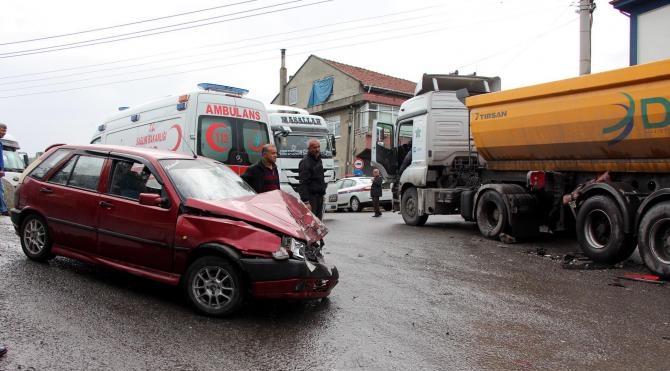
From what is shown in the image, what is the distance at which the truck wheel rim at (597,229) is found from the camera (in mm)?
7750

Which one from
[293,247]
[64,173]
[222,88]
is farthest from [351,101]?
[293,247]

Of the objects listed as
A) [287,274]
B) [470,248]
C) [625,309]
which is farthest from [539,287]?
[287,274]

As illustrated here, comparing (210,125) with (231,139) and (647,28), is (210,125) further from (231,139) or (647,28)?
(647,28)

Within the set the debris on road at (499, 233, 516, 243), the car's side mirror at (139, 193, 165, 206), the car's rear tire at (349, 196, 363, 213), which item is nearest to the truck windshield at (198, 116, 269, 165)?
the debris on road at (499, 233, 516, 243)

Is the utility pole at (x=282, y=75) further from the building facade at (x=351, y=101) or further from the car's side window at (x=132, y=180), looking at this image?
the car's side window at (x=132, y=180)

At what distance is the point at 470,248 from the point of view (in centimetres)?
919

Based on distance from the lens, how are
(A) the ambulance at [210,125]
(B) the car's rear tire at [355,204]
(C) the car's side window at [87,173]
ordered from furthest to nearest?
(B) the car's rear tire at [355,204], (A) the ambulance at [210,125], (C) the car's side window at [87,173]

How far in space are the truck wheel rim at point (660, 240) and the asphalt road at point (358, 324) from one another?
534 mm

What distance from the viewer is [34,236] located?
6027mm

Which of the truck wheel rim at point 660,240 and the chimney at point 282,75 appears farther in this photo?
the chimney at point 282,75

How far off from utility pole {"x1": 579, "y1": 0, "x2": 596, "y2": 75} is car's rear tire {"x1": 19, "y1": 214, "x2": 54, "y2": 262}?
36.8ft

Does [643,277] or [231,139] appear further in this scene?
[231,139]

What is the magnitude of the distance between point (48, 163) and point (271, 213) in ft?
10.2

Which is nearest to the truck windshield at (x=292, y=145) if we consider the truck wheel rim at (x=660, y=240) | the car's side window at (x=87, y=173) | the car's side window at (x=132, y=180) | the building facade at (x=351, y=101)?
the car's side window at (x=87, y=173)
